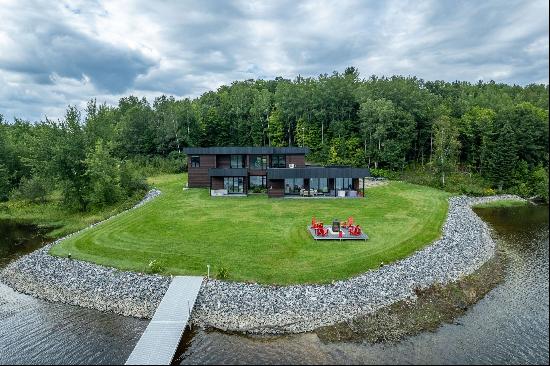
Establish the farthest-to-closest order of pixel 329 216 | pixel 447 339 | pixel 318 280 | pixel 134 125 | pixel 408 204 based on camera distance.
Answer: pixel 134 125 < pixel 408 204 < pixel 329 216 < pixel 318 280 < pixel 447 339

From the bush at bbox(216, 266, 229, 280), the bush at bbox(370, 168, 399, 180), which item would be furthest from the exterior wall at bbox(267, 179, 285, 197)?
the bush at bbox(370, 168, 399, 180)

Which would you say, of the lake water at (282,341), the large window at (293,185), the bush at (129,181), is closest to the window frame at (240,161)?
the large window at (293,185)

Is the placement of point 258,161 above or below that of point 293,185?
above

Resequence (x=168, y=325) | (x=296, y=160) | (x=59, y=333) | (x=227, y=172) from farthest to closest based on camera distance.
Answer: (x=296, y=160), (x=227, y=172), (x=59, y=333), (x=168, y=325)

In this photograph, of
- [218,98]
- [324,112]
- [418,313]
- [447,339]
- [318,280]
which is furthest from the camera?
[218,98]

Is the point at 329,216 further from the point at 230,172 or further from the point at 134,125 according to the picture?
the point at 134,125

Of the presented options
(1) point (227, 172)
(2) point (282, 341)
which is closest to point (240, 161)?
(1) point (227, 172)

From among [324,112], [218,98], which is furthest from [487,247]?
[218,98]

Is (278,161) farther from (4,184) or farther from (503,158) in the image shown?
(4,184)
